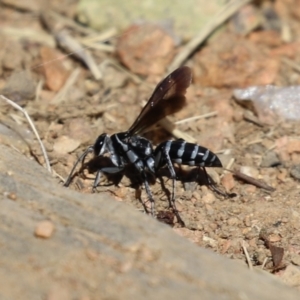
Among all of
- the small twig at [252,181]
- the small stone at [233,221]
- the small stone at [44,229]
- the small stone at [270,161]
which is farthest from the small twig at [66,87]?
the small stone at [44,229]

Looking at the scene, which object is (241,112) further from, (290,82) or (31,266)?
(31,266)

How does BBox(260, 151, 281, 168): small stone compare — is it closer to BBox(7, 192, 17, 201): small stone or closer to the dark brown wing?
the dark brown wing

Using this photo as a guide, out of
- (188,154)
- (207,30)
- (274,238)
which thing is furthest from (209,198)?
(207,30)

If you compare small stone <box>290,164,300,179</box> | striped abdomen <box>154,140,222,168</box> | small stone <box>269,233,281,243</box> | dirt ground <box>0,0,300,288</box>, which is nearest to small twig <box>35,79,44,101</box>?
dirt ground <box>0,0,300,288</box>

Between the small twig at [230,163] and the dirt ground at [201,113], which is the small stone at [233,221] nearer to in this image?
the dirt ground at [201,113]

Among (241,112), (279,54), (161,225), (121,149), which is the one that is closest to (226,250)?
(161,225)

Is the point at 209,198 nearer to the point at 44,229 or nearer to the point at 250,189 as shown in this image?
the point at 250,189
